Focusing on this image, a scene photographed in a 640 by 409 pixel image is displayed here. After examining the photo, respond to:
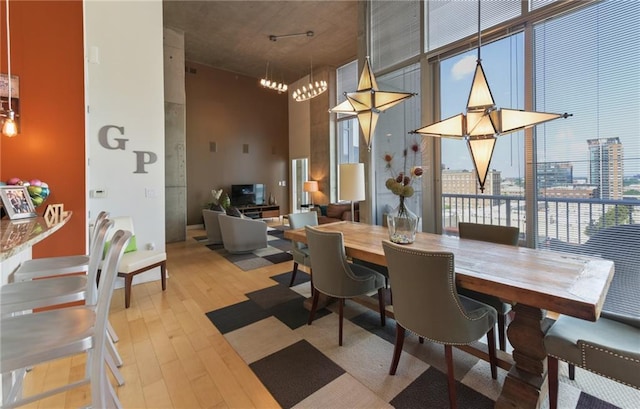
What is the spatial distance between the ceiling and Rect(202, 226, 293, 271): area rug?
4.56m

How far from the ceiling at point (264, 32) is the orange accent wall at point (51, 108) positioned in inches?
125

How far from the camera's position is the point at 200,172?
26.6 feet

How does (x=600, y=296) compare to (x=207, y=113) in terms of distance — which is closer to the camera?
(x=600, y=296)

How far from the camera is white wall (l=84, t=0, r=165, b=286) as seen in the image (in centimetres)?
330

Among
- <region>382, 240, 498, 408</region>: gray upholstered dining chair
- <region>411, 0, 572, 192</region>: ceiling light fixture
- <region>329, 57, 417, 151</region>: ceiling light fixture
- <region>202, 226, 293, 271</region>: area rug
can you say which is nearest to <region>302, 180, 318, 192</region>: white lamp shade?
<region>202, 226, 293, 271</region>: area rug

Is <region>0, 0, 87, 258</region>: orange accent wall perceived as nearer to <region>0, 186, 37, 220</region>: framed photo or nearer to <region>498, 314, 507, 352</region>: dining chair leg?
<region>0, 186, 37, 220</region>: framed photo

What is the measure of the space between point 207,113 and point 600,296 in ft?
29.0

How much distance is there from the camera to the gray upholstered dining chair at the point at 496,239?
2037 millimetres

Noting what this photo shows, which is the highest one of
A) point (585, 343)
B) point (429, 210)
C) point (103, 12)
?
point (103, 12)

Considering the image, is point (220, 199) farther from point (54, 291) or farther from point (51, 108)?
point (54, 291)

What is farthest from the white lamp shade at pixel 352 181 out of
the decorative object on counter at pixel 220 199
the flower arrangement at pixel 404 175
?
the decorative object on counter at pixel 220 199

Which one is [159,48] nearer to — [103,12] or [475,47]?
[103,12]

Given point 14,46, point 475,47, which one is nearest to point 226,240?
point 14,46

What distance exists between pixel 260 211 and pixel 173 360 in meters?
7.08
